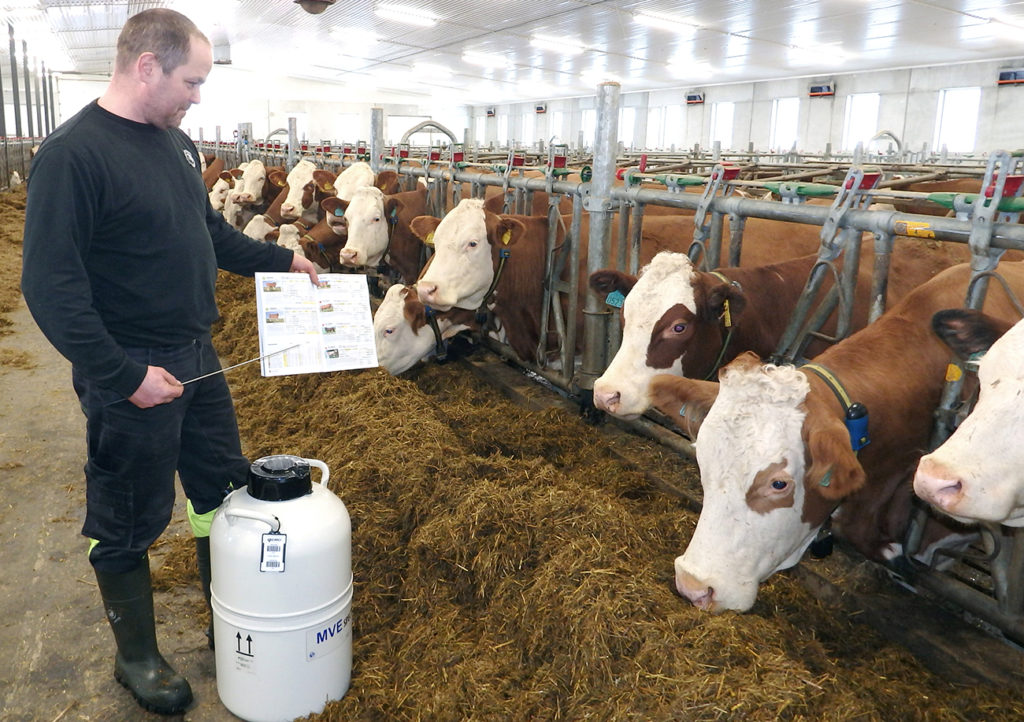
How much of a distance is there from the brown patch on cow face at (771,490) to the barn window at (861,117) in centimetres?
2207

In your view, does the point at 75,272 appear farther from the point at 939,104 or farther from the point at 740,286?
the point at 939,104

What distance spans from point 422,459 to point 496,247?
2.25m

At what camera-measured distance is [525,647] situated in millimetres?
2607

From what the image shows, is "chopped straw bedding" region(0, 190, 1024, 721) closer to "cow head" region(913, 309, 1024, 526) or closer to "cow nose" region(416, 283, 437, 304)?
"cow head" region(913, 309, 1024, 526)

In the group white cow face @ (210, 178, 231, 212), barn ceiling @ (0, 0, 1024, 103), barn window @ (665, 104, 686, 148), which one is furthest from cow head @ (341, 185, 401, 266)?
barn window @ (665, 104, 686, 148)

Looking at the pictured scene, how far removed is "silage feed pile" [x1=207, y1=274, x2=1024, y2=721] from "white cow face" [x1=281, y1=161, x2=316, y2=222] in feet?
21.5

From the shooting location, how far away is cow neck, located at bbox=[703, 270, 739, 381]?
145 inches

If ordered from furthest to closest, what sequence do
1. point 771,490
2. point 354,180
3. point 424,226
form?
1. point 354,180
2. point 424,226
3. point 771,490

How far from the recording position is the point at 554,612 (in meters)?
2.56

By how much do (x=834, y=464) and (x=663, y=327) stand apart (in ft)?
5.02

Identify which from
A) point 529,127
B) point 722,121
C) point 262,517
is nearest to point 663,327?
point 262,517

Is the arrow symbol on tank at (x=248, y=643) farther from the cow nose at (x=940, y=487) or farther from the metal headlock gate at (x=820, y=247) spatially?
the metal headlock gate at (x=820, y=247)

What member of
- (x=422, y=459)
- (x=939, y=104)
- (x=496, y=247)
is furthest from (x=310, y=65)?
(x=422, y=459)

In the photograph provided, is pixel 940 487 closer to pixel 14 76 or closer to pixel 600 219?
pixel 600 219
